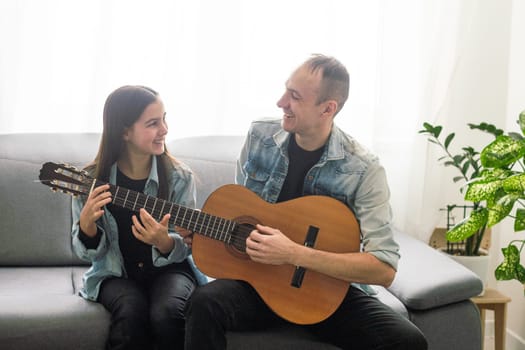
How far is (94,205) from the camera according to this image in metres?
2.03

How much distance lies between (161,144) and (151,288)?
17.0 inches

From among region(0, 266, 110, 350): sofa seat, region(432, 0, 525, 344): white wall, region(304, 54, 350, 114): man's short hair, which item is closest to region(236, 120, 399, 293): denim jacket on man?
region(304, 54, 350, 114): man's short hair

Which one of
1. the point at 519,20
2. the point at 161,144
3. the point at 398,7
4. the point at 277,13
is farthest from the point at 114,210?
the point at 519,20

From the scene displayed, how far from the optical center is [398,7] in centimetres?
303

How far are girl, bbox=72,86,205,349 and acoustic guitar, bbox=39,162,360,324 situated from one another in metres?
0.08

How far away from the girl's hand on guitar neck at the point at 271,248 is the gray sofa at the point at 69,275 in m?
0.21

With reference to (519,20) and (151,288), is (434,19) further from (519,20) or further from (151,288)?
(151,288)

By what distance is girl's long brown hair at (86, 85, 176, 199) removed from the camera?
2234 mm

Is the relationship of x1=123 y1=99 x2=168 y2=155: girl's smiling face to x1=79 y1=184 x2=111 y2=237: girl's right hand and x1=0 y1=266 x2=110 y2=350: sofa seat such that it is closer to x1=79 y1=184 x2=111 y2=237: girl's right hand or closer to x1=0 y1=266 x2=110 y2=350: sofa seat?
x1=79 y1=184 x2=111 y2=237: girl's right hand

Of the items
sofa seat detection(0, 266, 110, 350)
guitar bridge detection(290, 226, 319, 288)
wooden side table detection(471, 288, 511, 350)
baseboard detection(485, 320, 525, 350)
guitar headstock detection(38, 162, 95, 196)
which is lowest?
baseboard detection(485, 320, 525, 350)

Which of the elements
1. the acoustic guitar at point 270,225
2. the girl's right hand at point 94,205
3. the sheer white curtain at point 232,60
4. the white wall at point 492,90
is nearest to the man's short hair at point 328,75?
the acoustic guitar at point 270,225

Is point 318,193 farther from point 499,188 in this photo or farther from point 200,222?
point 499,188

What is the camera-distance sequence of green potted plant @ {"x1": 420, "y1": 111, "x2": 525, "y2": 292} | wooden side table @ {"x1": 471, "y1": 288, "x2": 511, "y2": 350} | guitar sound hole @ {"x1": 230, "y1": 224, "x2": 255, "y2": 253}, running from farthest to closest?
wooden side table @ {"x1": 471, "y1": 288, "x2": 511, "y2": 350}, green potted plant @ {"x1": 420, "y1": 111, "x2": 525, "y2": 292}, guitar sound hole @ {"x1": 230, "y1": 224, "x2": 255, "y2": 253}

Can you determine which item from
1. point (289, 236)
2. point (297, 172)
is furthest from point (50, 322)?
point (297, 172)
